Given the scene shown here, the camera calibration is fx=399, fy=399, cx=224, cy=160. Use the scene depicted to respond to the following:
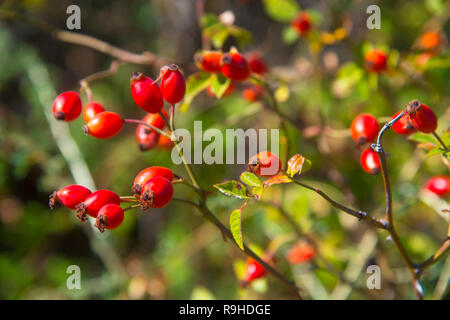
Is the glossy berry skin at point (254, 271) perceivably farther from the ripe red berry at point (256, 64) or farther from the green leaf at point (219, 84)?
the ripe red berry at point (256, 64)

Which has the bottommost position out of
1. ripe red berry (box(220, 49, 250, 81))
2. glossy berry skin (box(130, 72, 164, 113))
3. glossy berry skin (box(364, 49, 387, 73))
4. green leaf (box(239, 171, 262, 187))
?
green leaf (box(239, 171, 262, 187))

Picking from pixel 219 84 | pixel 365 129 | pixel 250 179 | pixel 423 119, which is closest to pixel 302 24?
pixel 219 84

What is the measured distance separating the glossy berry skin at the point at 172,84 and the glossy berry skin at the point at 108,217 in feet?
0.91

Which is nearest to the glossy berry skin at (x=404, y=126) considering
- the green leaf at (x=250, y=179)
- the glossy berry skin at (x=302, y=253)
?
the green leaf at (x=250, y=179)

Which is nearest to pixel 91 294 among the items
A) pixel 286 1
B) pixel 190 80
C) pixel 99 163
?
pixel 99 163

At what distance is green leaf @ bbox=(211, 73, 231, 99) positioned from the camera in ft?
3.90

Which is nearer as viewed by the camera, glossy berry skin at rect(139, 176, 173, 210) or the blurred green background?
A: glossy berry skin at rect(139, 176, 173, 210)

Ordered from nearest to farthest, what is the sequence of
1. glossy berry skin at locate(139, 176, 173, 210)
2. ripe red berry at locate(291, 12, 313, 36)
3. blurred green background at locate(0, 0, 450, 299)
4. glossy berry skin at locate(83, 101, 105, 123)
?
glossy berry skin at locate(139, 176, 173, 210)
glossy berry skin at locate(83, 101, 105, 123)
blurred green background at locate(0, 0, 450, 299)
ripe red berry at locate(291, 12, 313, 36)

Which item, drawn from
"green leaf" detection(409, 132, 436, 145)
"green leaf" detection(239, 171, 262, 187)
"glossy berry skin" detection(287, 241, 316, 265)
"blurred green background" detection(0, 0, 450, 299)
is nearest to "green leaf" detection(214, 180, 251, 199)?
"green leaf" detection(239, 171, 262, 187)

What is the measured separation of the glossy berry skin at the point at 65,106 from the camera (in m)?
1.06

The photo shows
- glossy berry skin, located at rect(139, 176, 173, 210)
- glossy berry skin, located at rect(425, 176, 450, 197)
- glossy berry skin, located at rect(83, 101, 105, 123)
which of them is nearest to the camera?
glossy berry skin, located at rect(139, 176, 173, 210)

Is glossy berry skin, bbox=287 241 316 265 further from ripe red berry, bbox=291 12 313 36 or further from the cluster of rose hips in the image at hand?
ripe red berry, bbox=291 12 313 36

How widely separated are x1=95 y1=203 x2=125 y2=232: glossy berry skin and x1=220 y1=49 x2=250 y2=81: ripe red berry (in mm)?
485
